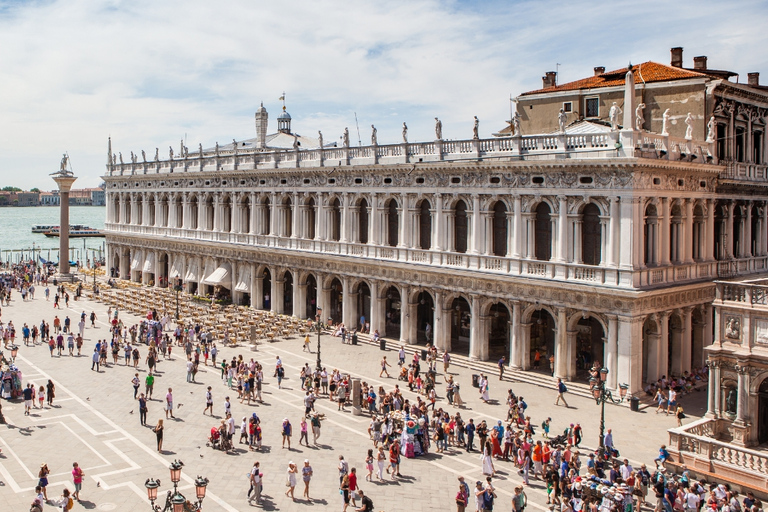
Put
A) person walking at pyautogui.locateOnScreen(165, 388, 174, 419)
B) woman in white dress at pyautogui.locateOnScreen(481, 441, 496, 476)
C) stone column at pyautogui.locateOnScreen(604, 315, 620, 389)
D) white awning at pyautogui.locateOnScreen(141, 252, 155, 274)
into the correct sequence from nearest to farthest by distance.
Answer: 1. woman in white dress at pyautogui.locateOnScreen(481, 441, 496, 476)
2. person walking at pyautogui.locateOnScreen(165, 388, 174, 419)
3. stone column at pyautogui.locateOnScreen(604, 315, 620, 389)
4. white awning at pyautogui.locateOnScreen(141, 252, 155, 274)

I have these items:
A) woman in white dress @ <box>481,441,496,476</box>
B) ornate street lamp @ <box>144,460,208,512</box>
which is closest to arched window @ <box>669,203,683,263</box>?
woman in white dress @ <box>481,441,496,476</box>

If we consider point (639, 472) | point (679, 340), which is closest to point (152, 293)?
point (679, 340)

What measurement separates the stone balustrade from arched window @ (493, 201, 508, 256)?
45.4 ft

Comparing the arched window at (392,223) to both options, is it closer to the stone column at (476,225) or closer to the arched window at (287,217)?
the stone column at (476,225)

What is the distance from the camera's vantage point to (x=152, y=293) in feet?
179

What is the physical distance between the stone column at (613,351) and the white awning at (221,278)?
3023 cm

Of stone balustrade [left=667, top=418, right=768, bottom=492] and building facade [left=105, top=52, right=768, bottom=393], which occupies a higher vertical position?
building facade [left=105, top=52, right=768, bottom=393]

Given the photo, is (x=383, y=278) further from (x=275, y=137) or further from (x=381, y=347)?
(x=275, y=137)

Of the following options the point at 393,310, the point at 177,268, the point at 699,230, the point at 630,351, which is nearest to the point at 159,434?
the point at 630,351

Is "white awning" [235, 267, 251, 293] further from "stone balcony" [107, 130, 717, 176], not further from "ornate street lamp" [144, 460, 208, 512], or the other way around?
"ornate street lamp" [144, 460, 208, 512]

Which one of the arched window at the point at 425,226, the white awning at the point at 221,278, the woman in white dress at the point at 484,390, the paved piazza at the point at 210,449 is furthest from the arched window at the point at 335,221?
the woman in white dress at the point at 484,390

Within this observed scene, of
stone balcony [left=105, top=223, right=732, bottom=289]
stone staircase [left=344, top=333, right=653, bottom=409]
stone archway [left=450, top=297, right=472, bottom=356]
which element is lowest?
stone staircase [left=344, top=333, right=653, bottom=409]

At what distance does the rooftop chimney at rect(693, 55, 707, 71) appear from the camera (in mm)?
37969

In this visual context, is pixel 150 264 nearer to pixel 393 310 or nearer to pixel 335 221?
pixel 335 221
